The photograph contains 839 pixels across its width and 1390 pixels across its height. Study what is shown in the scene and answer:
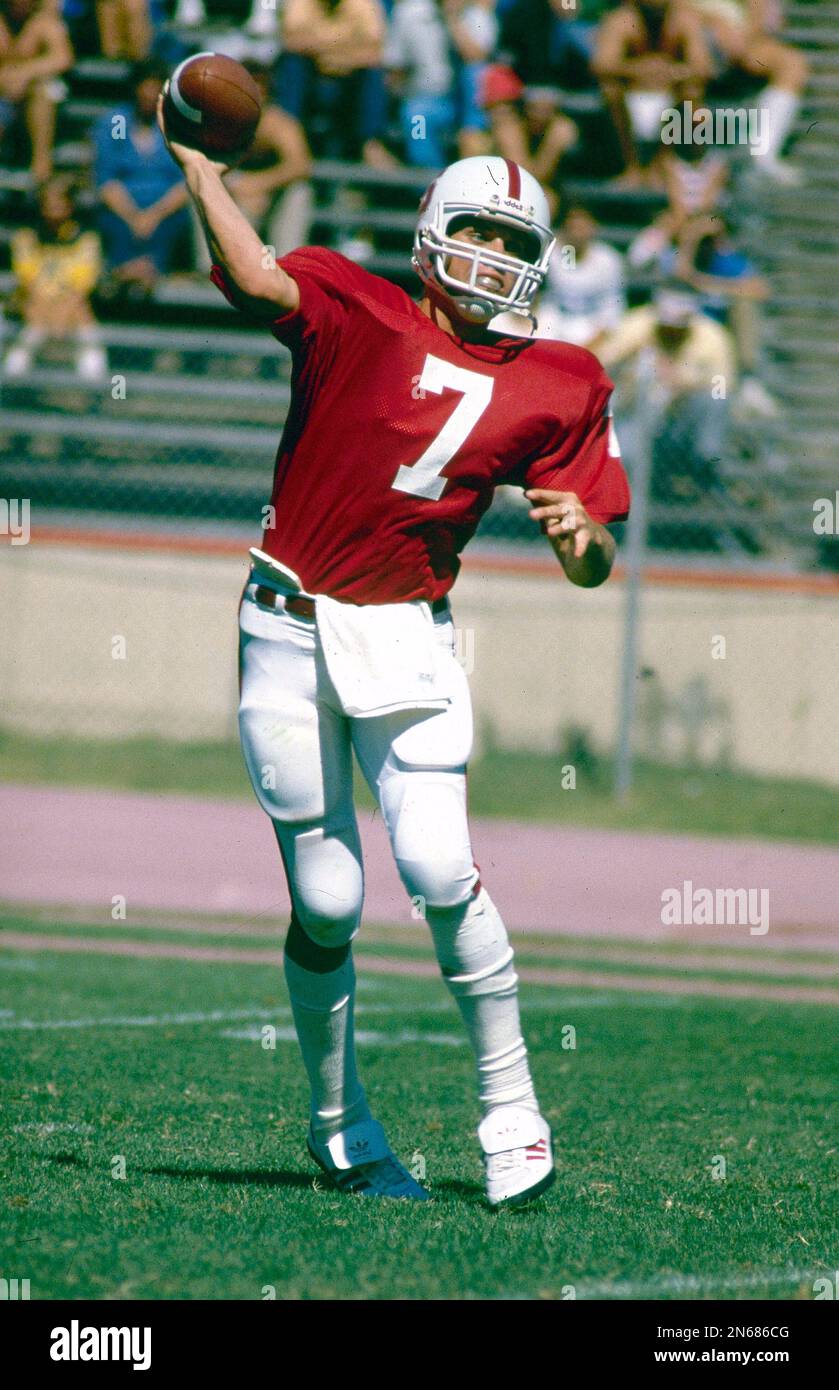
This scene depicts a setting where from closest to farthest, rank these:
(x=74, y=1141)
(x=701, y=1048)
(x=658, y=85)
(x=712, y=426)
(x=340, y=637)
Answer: (x=340, y=637), (x=74, y=1141), (x=701, y=1048), (x=712, y=426), (x=658, y=85)

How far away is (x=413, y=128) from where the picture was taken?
1586cm

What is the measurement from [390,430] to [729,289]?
35.5 feet

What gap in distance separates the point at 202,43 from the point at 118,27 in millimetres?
736

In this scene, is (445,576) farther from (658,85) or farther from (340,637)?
(658,85)

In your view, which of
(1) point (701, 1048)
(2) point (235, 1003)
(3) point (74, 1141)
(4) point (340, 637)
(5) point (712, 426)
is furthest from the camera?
(5) point (712, 426)

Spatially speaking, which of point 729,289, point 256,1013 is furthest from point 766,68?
point 256,1013

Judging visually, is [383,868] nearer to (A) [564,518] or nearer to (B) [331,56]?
(A) [564,518]

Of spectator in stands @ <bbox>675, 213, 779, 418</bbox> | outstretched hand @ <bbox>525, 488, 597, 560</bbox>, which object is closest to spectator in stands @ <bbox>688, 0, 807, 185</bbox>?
spectator in stands @ <bbox>675, 213, 779, 418</bbox>

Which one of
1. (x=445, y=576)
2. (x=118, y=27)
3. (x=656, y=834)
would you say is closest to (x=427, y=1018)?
(x=445, y=576)

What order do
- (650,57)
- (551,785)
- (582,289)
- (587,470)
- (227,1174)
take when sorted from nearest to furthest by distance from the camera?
(587,470), (227,1174), (551,785), (582,289), (650,57)

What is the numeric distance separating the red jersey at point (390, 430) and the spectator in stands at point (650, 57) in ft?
38.0

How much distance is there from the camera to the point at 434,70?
1605 cm

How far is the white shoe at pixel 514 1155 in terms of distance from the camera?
15.1 feet

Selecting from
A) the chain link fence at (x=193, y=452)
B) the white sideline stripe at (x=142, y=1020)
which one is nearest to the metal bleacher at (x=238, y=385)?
the chain link fence at (x=193, y=452)
